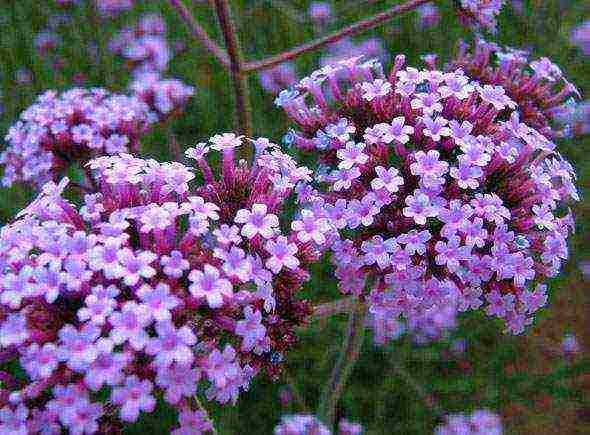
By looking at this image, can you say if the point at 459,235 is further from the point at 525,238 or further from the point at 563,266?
the point at 563,266

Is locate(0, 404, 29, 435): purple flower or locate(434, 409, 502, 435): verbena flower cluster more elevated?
locate(0, 404, 29, 435): purple flower

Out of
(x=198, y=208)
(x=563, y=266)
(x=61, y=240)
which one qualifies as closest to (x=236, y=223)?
(x=198, y=208)

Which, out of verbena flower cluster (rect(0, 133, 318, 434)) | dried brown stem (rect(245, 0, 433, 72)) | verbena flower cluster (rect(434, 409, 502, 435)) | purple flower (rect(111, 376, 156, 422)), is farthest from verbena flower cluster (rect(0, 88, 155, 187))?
verbena flower cluster (rect(434, 409, 502, 435))

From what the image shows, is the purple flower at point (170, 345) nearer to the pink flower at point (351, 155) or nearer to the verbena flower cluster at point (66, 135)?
the pink flower at point (351, 155)

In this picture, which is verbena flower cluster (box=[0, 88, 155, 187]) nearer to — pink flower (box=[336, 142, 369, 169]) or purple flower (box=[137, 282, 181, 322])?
pink flower (box=[336, 142, 369, 169])

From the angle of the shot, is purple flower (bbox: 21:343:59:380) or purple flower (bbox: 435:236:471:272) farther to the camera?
purple flower (bbox: 435:236:471:272)

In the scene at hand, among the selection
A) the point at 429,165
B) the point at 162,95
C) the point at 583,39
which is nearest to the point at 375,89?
the point at 429,165
